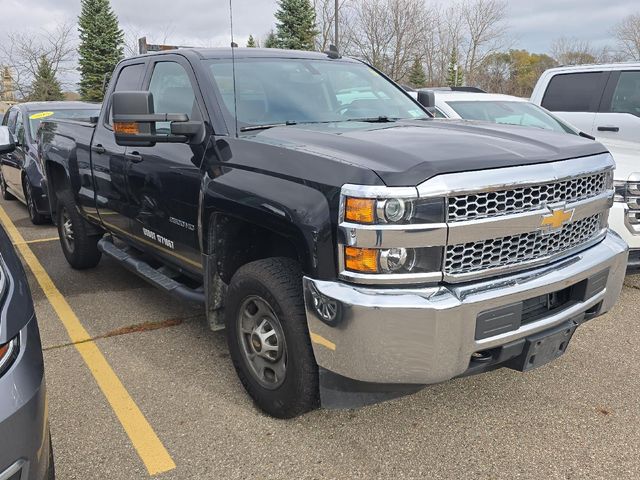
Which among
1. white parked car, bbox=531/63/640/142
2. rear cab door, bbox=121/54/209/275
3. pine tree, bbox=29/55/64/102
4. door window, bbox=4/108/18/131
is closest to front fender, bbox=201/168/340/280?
rear cab door, bbox=121/54/209/275

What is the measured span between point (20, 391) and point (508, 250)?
1.96 m

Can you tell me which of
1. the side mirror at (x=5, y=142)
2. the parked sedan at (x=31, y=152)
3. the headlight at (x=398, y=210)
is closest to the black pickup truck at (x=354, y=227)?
the headlight at (x=398, y=210)

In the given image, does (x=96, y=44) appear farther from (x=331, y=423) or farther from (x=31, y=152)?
(x=331, y=423)

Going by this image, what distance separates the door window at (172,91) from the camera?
3.57 m

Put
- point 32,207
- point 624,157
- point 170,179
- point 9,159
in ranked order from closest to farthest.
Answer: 1. point 170,179
2. point 624,157
3. point 32,207
4. point 9,159

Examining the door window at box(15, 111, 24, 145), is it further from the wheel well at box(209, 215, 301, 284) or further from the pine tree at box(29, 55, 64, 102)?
the pine tree at box(29, 55, 64, 102)

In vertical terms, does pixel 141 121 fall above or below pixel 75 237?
above

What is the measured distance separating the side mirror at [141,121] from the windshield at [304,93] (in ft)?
0.99

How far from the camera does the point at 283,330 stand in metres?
2.69

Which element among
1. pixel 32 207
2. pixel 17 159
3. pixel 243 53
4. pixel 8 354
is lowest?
pixel 32 207

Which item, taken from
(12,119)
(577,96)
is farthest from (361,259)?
(12,119)

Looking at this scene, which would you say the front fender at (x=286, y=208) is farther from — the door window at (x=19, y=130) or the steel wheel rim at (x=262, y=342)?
the door window at (x=19, y=130)

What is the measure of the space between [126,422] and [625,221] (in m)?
4.00

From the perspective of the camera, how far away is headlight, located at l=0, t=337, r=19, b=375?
5.76 ft
